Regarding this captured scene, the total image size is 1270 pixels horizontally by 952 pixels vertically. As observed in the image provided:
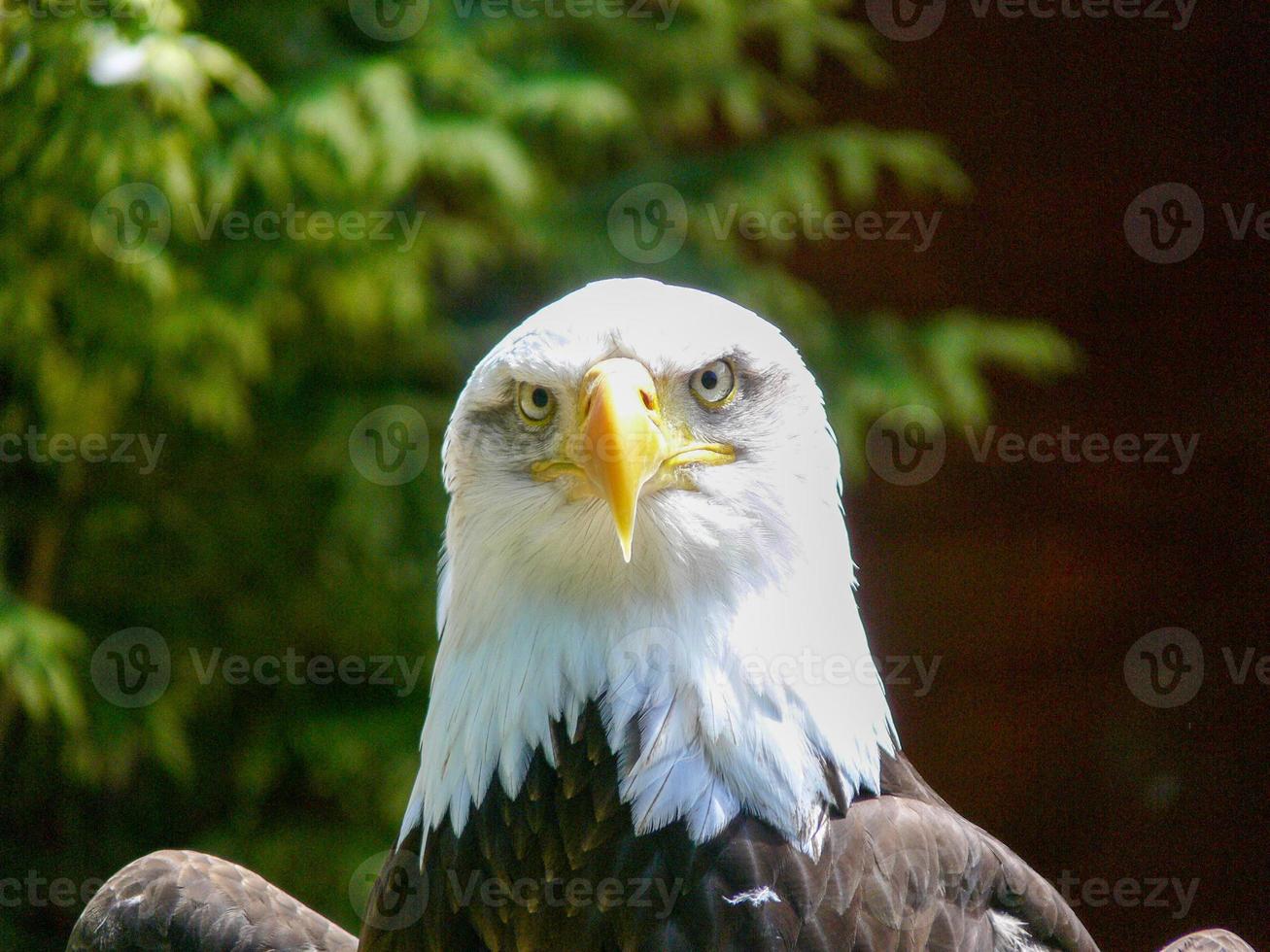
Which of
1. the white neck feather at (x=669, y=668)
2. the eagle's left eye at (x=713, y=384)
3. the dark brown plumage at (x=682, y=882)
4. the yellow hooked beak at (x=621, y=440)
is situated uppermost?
the eagle's left eye at (x=713, y=384)

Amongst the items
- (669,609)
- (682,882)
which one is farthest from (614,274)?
(682,882)

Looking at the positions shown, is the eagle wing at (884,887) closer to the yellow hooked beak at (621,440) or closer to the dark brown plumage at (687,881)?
the dark brown plumage at (687,881)

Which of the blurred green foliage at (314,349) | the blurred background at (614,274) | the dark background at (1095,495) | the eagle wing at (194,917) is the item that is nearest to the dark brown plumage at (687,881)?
the eagle wing at (194,917)

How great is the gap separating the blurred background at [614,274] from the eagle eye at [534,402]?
6.55 feet

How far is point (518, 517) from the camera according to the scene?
2002 millimetres

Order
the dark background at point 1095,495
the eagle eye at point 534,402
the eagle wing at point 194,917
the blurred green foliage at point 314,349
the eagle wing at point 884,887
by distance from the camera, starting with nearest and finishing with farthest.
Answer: the eagle wing at point 884,887 < the eagle eye at point 534,402 < the eagle wing at point 194,917 < the blurred green foliage at point 314,349 < the dark background at point 1095,495

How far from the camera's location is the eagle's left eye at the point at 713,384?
6.57ft

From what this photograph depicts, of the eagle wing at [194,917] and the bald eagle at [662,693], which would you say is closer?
the bald eagle at [662,693]

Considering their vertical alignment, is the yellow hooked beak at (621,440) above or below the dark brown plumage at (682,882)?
above

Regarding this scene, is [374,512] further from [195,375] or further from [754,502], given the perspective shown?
[754,502]

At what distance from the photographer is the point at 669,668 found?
1890mm

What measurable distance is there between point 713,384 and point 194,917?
138 cm

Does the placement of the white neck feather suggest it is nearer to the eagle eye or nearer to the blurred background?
the eagle eye

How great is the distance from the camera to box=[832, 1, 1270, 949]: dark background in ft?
16.9
